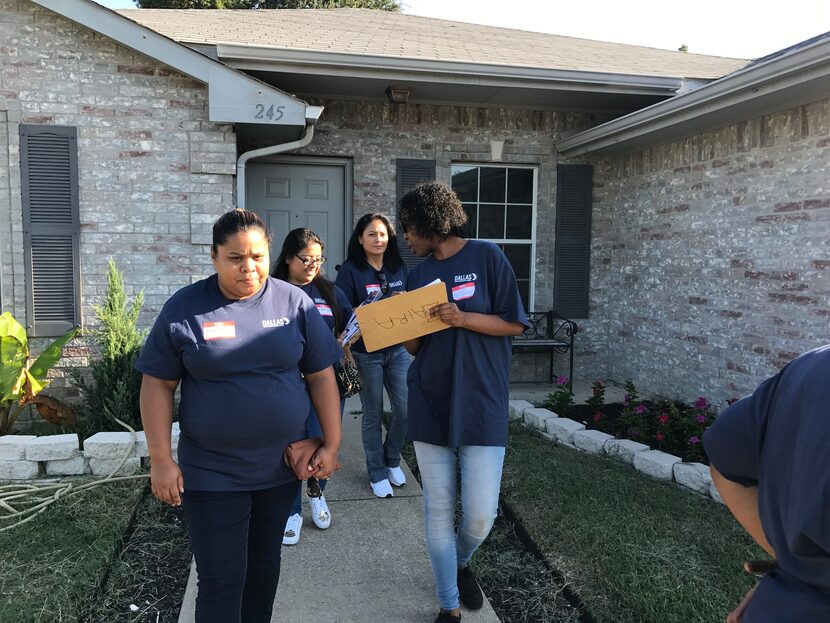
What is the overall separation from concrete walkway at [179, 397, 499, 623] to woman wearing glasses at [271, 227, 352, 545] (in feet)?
0.31

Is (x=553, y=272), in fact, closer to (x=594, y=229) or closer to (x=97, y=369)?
(x=594, y=229)

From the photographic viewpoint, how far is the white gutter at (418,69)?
20.7 feet

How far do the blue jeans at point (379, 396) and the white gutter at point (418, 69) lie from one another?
3596 mm

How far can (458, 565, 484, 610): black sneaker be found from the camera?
2959 millimetres

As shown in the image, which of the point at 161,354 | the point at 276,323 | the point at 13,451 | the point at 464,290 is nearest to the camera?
the point at 161,354

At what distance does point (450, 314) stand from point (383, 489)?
6.59 ft

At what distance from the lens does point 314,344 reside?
2.35 m

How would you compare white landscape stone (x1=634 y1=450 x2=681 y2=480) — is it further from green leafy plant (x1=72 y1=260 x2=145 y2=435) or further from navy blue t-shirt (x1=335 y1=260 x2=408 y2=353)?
green leafy plant (x1=72 y1=260 x2=145 y2=435)

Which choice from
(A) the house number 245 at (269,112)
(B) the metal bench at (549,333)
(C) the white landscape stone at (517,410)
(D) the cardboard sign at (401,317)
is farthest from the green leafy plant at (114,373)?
(B) the metal bench at (549,333)

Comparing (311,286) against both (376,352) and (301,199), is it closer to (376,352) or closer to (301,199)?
(376,352)

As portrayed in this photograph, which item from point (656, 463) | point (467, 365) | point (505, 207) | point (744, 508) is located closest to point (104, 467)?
point (467, 365)

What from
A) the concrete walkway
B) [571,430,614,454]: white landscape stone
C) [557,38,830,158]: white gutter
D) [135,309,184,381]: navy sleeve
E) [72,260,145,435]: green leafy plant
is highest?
[557,38,830,158]: white gutter

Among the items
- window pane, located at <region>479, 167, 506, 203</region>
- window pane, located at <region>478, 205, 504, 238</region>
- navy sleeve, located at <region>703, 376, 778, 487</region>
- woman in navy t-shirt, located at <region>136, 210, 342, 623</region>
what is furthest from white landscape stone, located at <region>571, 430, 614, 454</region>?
navy sleeve, located at <region>703, 376, 778, 487</region>

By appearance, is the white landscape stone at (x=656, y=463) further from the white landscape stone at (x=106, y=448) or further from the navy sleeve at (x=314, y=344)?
the white landscape stone at (x=106, y=448)
